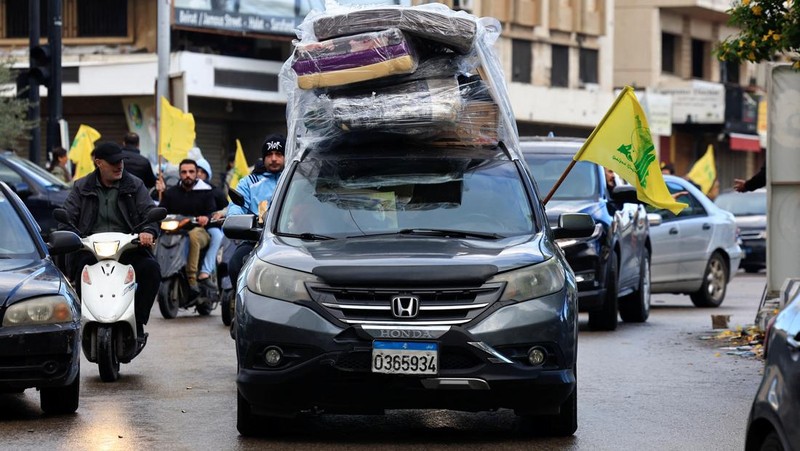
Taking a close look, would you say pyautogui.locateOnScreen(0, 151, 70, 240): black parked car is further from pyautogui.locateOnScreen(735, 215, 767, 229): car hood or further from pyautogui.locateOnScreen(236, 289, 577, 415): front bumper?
pyautogui.locateOnScreen(236, 289, 577, 415): front bumper

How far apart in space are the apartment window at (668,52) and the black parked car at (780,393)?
53424 mm

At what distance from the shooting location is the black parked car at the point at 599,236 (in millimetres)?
16312

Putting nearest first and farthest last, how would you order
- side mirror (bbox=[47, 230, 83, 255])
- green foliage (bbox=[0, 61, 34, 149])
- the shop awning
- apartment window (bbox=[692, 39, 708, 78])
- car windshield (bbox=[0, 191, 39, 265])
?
1. car windshield (bbox=[0, 191, 39, 265])
2. side mirror (bbox=[47, 230, 83, 255])
3. green foliage (bbox=[0, 61, 34, 149])
4. the shop awning
5. apartment window (bbox=[692, 39, 708, 78])

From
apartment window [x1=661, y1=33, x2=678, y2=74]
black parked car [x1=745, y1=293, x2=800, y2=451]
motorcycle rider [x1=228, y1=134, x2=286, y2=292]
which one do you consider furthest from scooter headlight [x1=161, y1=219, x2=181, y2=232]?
apartment window [x1=661, y1=33, x2=678, y2=74]

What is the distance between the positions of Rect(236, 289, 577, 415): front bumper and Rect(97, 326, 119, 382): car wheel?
322 centimetres

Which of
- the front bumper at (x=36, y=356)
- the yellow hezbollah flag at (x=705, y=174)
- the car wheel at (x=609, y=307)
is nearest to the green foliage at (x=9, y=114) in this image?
the yellow hezbollah flag at (x=705, y=174)

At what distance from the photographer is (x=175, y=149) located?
939 inches

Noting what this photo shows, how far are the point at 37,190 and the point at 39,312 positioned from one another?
1350 cm

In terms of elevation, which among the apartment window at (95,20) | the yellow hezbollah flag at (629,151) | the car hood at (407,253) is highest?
the apartment window at (95,20)

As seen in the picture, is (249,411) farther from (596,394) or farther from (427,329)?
(596,394)

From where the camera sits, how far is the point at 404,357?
27.9 feet

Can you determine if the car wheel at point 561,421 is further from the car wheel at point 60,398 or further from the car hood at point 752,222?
the car hood at point 752,222

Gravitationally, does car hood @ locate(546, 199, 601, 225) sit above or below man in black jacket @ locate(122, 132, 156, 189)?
below

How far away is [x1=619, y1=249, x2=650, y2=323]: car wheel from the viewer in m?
18.3
